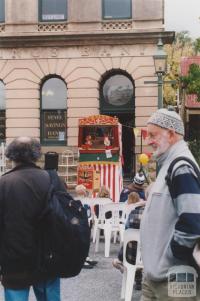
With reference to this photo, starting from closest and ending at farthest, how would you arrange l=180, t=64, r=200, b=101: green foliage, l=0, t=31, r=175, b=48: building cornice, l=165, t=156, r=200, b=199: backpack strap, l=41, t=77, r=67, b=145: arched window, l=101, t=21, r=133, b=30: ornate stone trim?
1. l=165, t=156, r=200, b=199: backpack strap
2. l=180, t=64, r=200, b=101: green foliage
3. l=0, t=31, r=175, b=48: building cornice
4. l=101, t=21, r=133, b=30: ornate stone trim
5. l=41, t=77, r=67, b=145: arched window

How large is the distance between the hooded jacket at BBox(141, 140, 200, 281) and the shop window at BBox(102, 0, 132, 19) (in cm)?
2422

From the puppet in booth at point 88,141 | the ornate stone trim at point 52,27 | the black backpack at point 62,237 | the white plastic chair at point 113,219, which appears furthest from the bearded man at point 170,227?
the ornate stone trim at point 52,27

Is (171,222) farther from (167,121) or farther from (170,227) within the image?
(167,121)

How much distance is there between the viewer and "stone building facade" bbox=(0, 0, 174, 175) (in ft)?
87.8

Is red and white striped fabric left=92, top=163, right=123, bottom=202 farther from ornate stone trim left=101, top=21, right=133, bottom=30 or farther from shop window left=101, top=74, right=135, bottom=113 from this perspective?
ornate stone trim left=101, top=21, right=133, bottom=30

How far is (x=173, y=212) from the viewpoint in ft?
12.3

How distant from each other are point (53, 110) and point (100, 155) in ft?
25.2

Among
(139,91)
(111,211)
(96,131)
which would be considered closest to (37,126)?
(139,91)

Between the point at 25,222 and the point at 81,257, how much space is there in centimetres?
48

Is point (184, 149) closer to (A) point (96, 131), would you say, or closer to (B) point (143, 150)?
(A) point (96, 131)

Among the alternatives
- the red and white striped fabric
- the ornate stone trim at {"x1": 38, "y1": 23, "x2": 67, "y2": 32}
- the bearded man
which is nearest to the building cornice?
the ornate stone trim at {"x1": 38, "y1": 23, "x2": 67, "y2": 32}

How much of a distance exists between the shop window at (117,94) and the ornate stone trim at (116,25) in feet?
6.32

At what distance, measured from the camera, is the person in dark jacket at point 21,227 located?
473 centimetres

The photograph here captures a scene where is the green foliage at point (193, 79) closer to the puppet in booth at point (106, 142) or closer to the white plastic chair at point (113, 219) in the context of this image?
the puppet in booth at point (106, 142)
